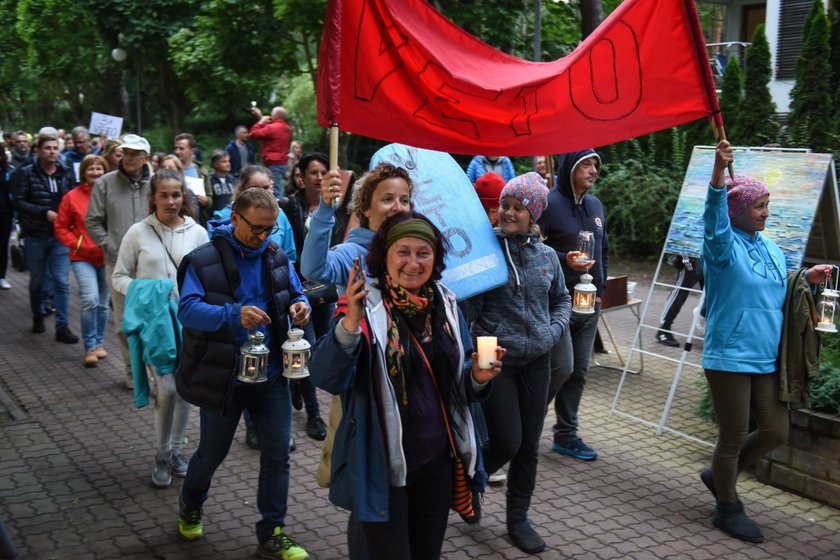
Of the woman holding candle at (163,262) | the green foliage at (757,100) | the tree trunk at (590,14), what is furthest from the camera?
the green foliage at (757,100)

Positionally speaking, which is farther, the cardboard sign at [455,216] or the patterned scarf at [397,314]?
the cardboard sign at [455,216]

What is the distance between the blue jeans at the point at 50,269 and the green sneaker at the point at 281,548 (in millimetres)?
5945

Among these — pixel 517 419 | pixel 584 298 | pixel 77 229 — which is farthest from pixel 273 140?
pixel 517 419

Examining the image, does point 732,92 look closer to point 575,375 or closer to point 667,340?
point 667,340

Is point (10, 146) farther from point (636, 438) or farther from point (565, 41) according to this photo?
point (636, 438)

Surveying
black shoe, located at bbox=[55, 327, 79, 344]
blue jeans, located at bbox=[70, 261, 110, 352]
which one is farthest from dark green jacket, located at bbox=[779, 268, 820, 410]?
black shoe, located at bbox=[55, 327, 79, 344]

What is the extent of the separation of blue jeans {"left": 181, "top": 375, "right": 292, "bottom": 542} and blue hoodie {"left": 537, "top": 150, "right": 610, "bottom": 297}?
236 cm

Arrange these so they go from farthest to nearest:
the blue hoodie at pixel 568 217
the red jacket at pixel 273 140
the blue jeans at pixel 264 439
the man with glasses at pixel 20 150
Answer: the red jacket at pixel 273 140 < the man with glasses at pixel 20 150 < the blue hoodie at pixel 568 217 < the blue jeans at pixel 264 439

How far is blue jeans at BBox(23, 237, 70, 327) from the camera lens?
9781 mm

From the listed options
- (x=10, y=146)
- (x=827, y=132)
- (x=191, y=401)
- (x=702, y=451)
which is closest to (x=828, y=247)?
(x=702, y=451)

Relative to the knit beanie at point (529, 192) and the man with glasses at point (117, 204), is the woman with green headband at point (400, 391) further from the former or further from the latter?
the man with glasses at point (117, 204)

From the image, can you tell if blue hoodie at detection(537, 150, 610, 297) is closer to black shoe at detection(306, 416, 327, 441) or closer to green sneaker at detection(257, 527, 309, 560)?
black shoe at detection(306, 416, 327, 441)

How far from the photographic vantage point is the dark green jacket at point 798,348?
5109 millimetres

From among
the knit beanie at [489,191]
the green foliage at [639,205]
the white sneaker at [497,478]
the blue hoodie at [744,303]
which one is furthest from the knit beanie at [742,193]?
the green foliage at [639,205]
